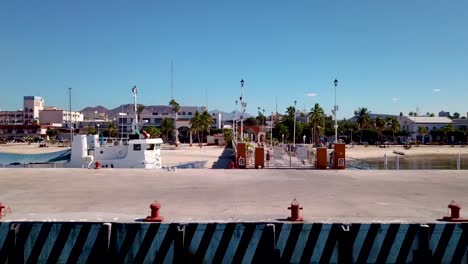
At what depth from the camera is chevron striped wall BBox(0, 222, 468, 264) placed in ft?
34.4

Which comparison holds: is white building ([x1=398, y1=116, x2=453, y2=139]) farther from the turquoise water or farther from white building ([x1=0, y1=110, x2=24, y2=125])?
white building ([x1=0, y1=110, x2=24, y2=125])

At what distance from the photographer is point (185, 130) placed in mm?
137000

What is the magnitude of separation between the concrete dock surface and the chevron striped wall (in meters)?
2.13

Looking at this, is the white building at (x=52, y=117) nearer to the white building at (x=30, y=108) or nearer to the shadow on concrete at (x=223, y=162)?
the white building at (x=30, y=108)

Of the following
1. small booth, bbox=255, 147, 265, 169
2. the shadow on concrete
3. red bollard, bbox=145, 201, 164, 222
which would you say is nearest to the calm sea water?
the shadow on concrete

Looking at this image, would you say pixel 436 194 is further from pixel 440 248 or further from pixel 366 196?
pixel 440 248

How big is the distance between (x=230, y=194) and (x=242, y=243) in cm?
801

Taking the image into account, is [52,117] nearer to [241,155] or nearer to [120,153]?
[120,153]

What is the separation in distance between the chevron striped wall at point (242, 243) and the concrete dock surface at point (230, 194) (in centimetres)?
213

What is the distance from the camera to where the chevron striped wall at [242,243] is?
413 inches

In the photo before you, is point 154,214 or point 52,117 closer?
point 154,214

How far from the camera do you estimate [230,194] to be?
A: 1853 centimetres

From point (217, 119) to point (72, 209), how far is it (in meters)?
143

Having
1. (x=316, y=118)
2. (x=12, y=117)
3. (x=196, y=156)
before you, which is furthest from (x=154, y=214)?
(x=12, y=117)
